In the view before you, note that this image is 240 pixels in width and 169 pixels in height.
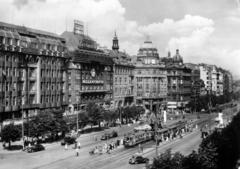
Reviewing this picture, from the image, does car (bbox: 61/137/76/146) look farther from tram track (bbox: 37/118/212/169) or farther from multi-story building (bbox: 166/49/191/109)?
multi-story building (bbox: 166/49/191/109)

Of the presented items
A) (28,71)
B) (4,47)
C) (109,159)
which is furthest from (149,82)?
(109,159)

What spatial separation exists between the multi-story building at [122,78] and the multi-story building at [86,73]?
464 centimetres

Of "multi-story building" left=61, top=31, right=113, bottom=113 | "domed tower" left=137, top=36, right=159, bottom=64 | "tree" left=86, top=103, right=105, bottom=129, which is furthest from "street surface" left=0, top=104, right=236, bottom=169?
"domed tower" left=137, top=36, right=159, bottom=64

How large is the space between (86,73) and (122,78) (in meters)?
27.9

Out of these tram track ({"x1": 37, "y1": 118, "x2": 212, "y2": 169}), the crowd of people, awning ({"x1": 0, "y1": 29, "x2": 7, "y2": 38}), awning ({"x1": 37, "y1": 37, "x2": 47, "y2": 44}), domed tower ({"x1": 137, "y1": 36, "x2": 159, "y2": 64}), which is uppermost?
domed tower ({"x1": 137, "y1": 36, "x2": 159, "y2": 64})

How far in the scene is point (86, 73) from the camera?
106 m

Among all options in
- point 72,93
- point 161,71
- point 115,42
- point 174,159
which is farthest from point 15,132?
point 161,71

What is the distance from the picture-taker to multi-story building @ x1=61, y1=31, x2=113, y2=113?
99500 mm

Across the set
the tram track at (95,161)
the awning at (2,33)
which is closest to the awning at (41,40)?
the awning at (2,33)

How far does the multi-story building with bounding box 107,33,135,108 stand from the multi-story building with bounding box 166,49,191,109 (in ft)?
64.8

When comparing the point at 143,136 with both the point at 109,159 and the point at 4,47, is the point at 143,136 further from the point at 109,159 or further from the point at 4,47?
the point at 4,47

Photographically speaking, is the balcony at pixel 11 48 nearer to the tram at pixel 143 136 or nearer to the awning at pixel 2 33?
the awning at pixel 2 33

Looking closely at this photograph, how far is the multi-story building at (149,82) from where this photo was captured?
142 meters

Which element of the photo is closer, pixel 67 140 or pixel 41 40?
pixel 67 140
